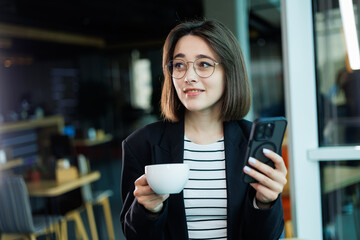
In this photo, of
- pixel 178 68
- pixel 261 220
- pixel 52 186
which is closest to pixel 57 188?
pixel 52 186

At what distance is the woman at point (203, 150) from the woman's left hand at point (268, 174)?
66 mm

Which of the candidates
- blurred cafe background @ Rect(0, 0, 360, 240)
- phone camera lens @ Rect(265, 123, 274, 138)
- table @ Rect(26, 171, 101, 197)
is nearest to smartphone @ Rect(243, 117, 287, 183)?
phone camera lens @ Rect(265, 123, 274, 138)

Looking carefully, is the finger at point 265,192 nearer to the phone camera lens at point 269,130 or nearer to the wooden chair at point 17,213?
the phone camera lens at point 269,130

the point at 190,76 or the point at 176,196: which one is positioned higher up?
the point at 190,76

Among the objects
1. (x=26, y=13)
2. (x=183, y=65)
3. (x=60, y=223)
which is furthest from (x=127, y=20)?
(x=183, y=65)

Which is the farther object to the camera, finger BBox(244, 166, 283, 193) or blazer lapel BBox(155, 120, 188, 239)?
blazer lapel BBox(155, 120, 188, 239)

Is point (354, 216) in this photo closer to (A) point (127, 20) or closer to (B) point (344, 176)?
(B) point (344, 176)

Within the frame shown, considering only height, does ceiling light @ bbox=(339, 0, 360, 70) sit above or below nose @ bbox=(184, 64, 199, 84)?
A: above

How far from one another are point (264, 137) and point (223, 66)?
33cm

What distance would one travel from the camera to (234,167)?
1209 millimetres

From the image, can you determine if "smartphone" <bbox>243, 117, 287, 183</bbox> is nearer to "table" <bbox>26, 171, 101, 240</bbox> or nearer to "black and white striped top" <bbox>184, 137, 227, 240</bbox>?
"black and white striped top" <bbox>184, 137, 227, 240</bbox>

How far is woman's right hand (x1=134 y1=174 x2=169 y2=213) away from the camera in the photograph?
101 cm

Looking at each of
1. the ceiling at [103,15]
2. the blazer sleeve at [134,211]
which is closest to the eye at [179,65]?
the blazer sleeve at [134,211]

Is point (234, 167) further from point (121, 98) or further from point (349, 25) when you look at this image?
point (121, 98)
